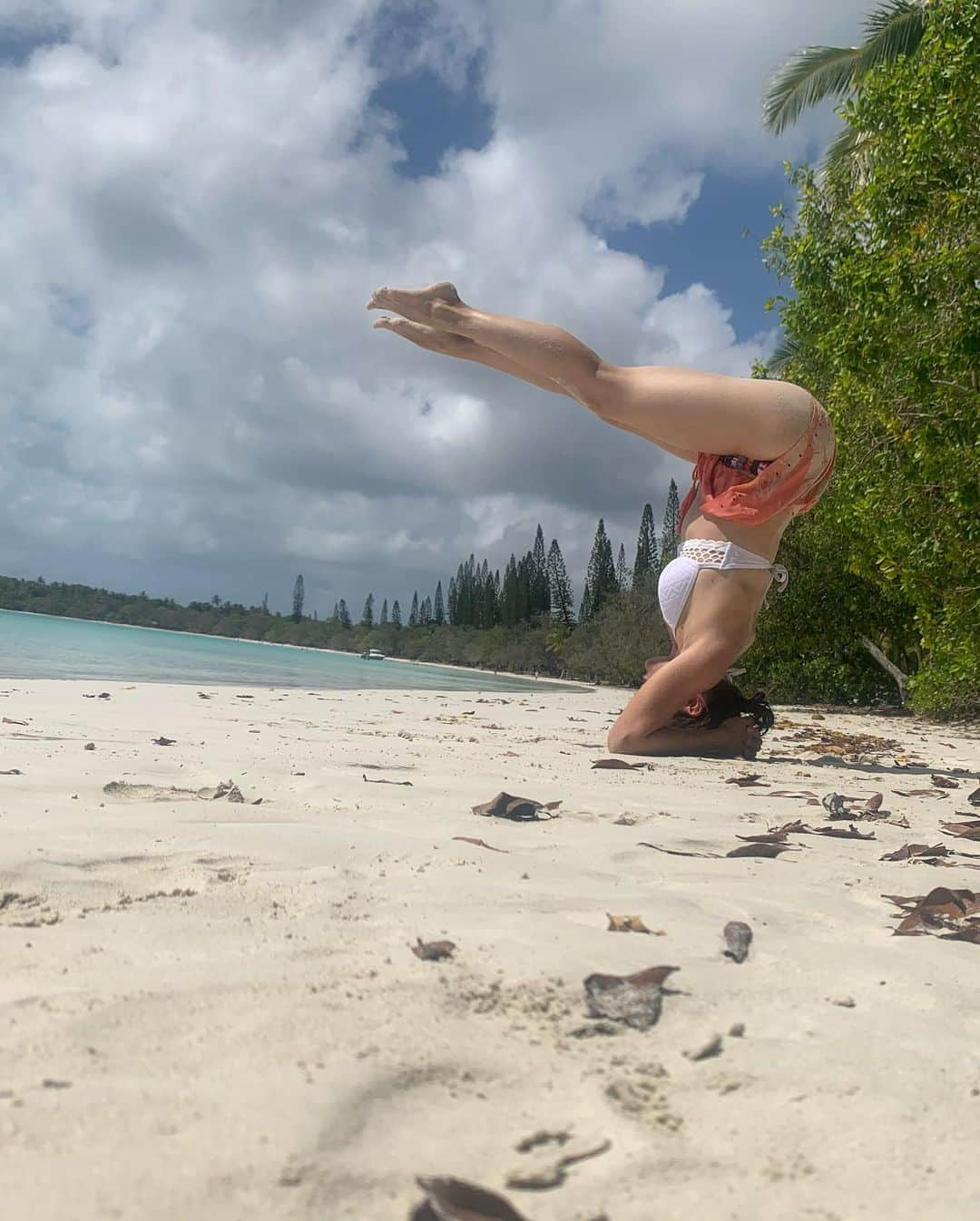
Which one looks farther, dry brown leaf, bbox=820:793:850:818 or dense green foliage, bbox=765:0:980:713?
dense green foliage, bbox=765:0:980:713

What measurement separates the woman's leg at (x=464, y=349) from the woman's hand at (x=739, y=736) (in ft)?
4.70

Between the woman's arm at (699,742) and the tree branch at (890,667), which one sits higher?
the tree branch at (890,667)

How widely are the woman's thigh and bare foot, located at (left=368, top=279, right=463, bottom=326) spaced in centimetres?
81

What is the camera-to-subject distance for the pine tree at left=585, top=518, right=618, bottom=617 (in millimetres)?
64812

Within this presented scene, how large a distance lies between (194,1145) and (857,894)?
1482 millimetres

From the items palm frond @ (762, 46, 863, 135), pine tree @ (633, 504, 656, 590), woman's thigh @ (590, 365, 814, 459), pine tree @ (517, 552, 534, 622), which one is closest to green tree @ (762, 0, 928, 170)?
palm frond @ (762, 46, 863, 135)

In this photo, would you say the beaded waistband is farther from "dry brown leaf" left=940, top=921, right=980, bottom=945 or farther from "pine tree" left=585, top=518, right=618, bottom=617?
"pine tree" left=585, top=518, right=618, bottom=617

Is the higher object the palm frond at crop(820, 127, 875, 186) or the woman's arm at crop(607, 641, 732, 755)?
the palm frond at crop(820, 127, 875, 186)

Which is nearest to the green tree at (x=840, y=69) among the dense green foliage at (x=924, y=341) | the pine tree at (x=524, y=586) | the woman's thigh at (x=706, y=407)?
the dense green foliage at (x=924, y=341)

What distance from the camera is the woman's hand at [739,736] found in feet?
14.5

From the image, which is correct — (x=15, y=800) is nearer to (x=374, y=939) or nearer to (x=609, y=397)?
(x=374, y=939)

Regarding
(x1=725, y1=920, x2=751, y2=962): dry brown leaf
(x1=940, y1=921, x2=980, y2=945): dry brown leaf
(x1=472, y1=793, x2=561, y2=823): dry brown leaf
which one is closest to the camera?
(x1=725, y1=920, x2=751, y2=962): dry brown leaf

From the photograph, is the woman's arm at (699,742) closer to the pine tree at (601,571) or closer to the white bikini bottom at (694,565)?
the white bikini bottom at (694,565)

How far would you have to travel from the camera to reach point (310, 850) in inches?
75.7
